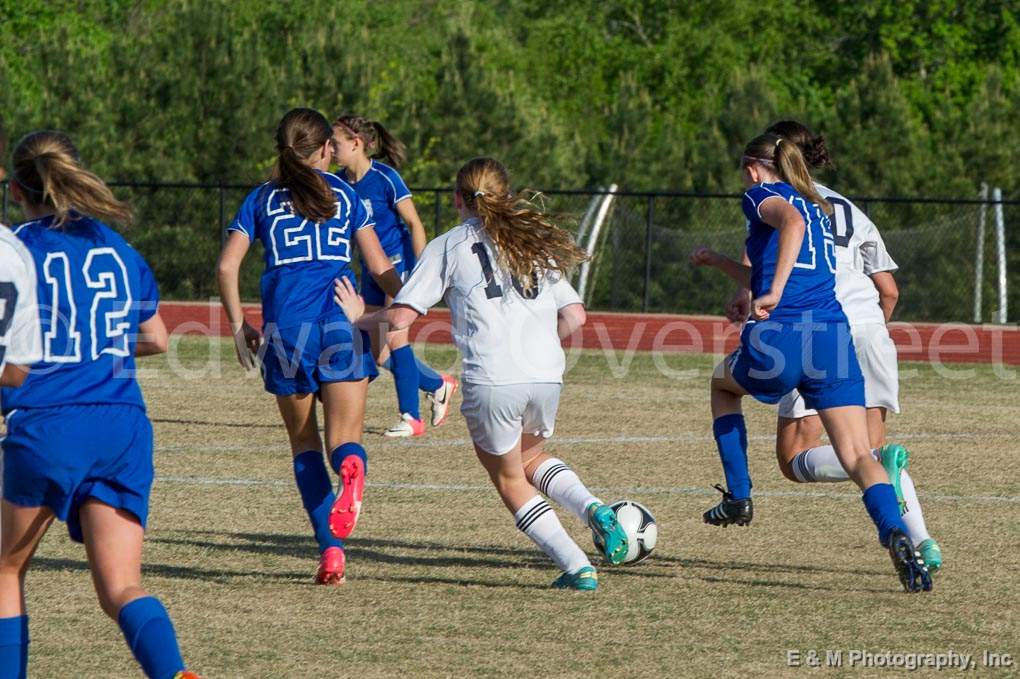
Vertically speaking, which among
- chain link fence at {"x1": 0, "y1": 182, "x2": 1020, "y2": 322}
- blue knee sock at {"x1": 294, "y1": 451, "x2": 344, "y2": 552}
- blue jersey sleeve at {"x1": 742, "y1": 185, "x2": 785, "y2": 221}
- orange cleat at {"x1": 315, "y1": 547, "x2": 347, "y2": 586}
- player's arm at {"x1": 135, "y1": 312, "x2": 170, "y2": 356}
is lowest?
chain link fence at {"x1": 0, "y1": 182, "x2": 1020, "y2": 322}

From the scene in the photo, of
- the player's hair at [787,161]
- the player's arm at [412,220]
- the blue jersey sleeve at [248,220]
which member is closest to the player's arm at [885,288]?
the player's hair at [787,161]

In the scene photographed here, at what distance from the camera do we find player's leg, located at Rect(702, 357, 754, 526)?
712 centimetres

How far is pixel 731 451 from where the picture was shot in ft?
23.5

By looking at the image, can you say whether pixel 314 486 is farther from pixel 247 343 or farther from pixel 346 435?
pixel 247 343

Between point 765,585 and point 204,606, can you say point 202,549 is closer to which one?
point 204,606

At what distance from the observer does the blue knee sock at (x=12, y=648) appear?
435cm

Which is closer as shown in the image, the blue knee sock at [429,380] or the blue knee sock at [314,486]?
the blue knee sock at [314,486]

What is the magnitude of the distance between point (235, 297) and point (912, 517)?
2.92 metres

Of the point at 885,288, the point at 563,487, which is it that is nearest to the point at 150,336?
the point at 563,487

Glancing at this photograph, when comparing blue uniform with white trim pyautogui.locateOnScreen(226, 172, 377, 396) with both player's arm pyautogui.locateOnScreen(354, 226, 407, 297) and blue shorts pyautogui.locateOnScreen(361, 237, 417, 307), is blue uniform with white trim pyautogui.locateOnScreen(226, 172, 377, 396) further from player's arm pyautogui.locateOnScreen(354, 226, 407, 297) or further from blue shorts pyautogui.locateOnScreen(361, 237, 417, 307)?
blue shorts pyautogui.locateOnScreen(361, 237, 417, 307)

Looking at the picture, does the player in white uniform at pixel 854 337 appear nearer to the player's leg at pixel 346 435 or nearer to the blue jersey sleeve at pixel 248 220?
the player's leg at pixel 346 435

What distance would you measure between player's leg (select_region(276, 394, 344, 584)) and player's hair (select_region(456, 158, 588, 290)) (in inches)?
41.3

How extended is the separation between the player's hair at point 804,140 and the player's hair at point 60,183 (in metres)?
3.38

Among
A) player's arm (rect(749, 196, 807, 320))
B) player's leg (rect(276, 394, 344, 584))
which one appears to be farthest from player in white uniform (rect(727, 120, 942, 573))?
player's leg (rect(276, 394, 344, 584))
